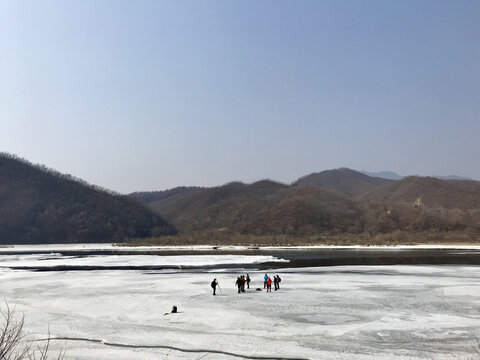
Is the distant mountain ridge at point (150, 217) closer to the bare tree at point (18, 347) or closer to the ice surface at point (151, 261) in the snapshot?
the ice surface at point (151, 261)

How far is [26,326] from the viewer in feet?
62.6

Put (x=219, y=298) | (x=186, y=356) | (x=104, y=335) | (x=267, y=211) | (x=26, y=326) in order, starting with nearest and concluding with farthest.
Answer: (x=186, y=356)
(x=104, y=335)
(x=26, y=326)
(x=219, y=298)
(x=267, y=211)

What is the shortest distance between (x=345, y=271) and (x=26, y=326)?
28706 mm

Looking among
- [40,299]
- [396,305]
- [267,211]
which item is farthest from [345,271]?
[267,211]

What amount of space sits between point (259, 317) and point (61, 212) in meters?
161

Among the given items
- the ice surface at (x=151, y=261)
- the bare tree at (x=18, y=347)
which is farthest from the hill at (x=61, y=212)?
the bare tree at (x=18, y=347)

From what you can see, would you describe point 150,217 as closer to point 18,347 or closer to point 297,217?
point 297,217

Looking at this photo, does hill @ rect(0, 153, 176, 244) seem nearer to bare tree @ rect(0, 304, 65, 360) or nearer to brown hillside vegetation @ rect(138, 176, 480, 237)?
brown hillside vegetation @ rect(138, 176, 480, 237)

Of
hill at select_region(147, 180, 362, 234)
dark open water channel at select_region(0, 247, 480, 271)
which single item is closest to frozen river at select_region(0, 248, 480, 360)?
dark open water channel at select_region(0, 247, 480, 271)

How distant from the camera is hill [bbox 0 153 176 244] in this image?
154 m

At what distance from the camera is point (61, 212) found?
166 meters

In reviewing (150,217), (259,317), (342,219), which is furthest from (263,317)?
(150,217)

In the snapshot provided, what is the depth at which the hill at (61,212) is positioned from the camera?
154 meters

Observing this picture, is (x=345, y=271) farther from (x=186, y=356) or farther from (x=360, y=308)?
(x=186, y=356)
